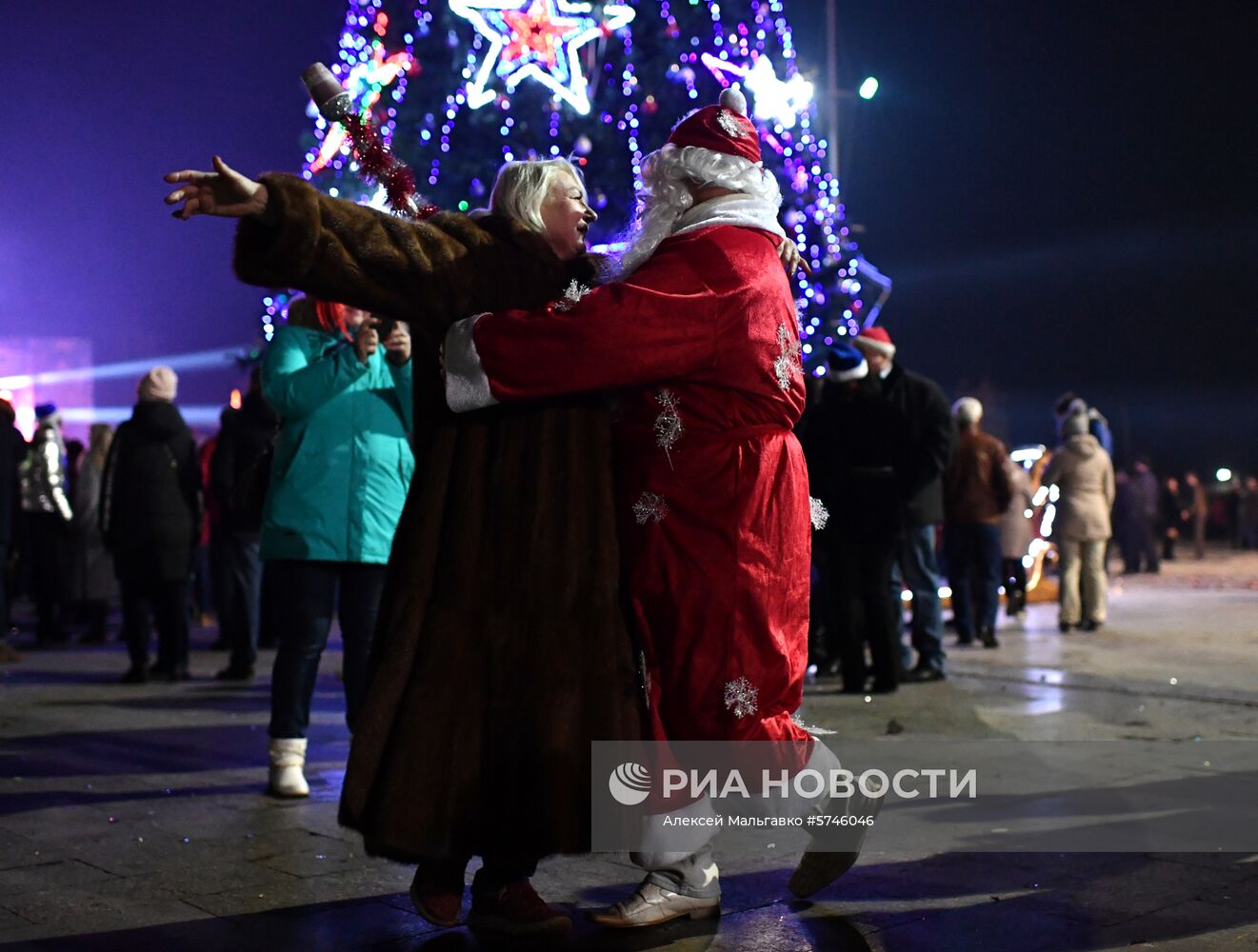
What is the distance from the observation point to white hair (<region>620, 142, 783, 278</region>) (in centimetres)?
339

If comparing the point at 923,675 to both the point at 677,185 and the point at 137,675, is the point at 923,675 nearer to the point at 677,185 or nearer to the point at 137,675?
the point at 137,675

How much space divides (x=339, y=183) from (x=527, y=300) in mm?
13147

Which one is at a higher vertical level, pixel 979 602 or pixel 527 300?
pixel 527 300

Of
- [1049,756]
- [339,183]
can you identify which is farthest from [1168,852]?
[339,183]

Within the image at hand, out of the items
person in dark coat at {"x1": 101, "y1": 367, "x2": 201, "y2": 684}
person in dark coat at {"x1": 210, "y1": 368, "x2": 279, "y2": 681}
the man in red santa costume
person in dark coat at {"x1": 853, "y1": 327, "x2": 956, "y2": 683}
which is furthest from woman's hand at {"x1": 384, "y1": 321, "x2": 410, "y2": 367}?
person in dark coat at {"x1": 101, "y1": 367, "x2": 201, "y2": 684}

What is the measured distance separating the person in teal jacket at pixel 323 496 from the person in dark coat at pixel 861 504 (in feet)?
10.7

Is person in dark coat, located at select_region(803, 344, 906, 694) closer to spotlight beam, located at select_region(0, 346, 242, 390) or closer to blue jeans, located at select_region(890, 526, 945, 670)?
blue jeans, located at select_region(890, 526, 945, 670)

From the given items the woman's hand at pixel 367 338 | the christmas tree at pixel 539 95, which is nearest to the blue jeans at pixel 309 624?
the woman's hand at pixel 367 338

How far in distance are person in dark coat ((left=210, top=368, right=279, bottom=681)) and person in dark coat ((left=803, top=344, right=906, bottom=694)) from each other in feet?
10.4

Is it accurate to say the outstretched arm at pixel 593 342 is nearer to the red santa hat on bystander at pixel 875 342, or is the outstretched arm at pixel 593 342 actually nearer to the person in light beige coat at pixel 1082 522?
the red santa hat on bystander at pixel 875 342

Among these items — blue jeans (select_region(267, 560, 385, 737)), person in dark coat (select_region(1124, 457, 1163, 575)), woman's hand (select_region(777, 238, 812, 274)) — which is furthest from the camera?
person in dark coat (select_region(1124, 457, 1163, 575))

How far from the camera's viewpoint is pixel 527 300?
11.0 feet

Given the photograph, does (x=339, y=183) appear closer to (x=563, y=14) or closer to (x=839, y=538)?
(x=563, y=14)

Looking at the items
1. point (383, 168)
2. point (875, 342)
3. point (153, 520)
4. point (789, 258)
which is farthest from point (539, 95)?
point (789, 258)
